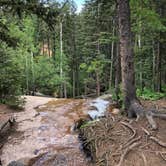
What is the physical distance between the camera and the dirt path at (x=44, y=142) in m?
6.84

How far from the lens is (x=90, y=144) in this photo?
725cm

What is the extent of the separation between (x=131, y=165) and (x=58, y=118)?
640 cm

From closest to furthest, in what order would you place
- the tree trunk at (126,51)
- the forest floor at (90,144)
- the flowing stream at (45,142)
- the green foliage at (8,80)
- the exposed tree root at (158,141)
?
1. the forest floor at (90,144)
2. the exposed tree root at (158,141)
3. the flowing stream at (45,142)
4. the tree trunk at (126,51)
5. the green foliage at (8,80)

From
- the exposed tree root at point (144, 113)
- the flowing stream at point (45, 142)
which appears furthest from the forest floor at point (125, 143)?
the flowing stream at point (45, 142)

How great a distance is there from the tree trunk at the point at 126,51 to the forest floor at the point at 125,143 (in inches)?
38.0

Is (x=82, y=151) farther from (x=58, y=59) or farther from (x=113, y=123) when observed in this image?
(x=58, y=59)

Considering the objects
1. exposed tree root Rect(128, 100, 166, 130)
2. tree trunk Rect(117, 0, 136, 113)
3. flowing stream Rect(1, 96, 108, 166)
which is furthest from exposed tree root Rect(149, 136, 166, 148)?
tree trunk Rect(117, 0, 136, 113)

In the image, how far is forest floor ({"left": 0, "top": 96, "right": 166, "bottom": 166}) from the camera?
5.74 m

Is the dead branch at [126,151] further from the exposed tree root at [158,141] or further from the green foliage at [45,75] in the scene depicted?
the green foliage at [45,75]

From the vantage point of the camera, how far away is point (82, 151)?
24.2 feet

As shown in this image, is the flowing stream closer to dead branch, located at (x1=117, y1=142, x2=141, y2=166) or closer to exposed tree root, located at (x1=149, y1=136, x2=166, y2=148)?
dead branch, located at (x1=117, y1=142, x2=141, y2=166)

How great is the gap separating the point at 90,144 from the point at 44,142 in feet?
5.54

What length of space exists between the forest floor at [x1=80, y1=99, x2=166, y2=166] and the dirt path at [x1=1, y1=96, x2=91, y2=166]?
52 centimetres

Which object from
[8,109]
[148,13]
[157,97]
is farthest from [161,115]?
[8,109]
